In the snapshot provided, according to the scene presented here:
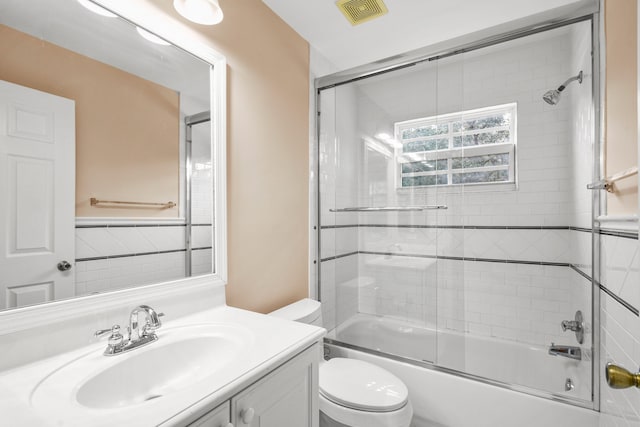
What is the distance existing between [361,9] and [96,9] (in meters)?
1.31

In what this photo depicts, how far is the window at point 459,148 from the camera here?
1946mm

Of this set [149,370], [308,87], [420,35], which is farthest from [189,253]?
[420,35]

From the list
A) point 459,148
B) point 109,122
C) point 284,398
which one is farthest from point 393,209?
point 109,122

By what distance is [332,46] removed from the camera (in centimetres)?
211

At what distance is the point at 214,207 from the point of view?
54.9 inches

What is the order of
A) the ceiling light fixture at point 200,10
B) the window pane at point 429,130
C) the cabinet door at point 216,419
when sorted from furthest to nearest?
the window pane at point 429,130, the ceiling light fixture at point 200,10, the cabinet door at point 216,419

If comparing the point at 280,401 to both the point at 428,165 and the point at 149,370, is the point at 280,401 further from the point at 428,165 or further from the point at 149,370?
the point at 428,165

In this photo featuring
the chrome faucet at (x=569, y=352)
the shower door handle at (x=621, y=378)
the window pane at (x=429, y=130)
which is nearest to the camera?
the shower door handle at (x=621, y=378)

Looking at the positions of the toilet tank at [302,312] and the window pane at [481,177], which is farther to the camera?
the window pane at [481,177]

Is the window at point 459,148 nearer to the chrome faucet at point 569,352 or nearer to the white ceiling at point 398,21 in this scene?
the white ceiling at point 398,21

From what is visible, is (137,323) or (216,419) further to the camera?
(137,323)

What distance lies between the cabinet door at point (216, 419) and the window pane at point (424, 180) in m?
1.64

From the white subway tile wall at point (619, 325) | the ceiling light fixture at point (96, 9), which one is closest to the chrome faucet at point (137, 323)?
the ceiling light fixture at point (96, 9)

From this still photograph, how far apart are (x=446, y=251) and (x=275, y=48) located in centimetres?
166
